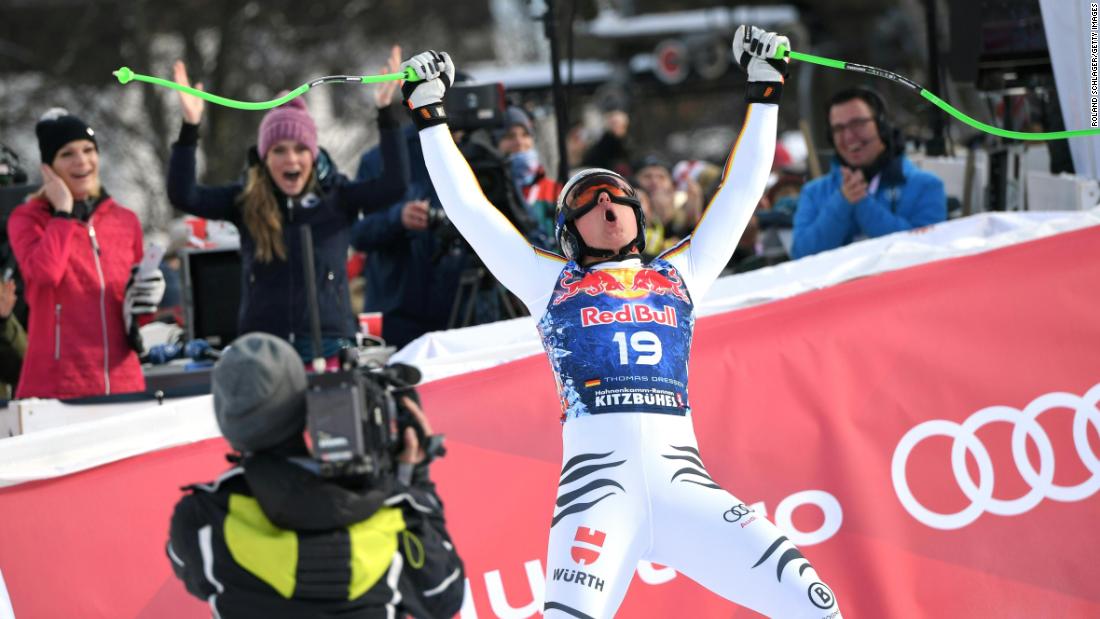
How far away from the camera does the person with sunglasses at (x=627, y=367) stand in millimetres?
4344

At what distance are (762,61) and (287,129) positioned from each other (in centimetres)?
212

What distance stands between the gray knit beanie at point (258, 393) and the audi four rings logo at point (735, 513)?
139 centimetres

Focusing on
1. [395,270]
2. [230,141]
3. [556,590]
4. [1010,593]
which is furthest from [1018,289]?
[230,141]

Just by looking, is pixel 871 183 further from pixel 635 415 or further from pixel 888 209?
pixel 635 415

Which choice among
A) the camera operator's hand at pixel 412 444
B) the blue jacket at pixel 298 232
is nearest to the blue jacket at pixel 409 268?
the blue jacket at pixel 298 232

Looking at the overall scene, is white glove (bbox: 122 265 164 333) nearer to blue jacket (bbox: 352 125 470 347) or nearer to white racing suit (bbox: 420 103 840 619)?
blue jacket (bbox: 352 125 470 347)

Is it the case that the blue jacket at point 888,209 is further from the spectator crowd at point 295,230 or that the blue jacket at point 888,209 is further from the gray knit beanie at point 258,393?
the gray knit beanie at point 258,393

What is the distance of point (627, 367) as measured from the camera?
4.61 m

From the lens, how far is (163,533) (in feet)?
17.4

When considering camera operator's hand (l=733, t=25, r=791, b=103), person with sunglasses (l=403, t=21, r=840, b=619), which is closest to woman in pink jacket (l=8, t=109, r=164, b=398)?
person with sunglasses (l=403, t=21, r=840, b=619)

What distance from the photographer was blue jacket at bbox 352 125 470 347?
24.5ft

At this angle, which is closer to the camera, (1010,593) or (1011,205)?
(1010,593)

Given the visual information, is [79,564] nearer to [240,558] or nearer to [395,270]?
[240,558]

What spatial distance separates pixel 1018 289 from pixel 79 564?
344cm
